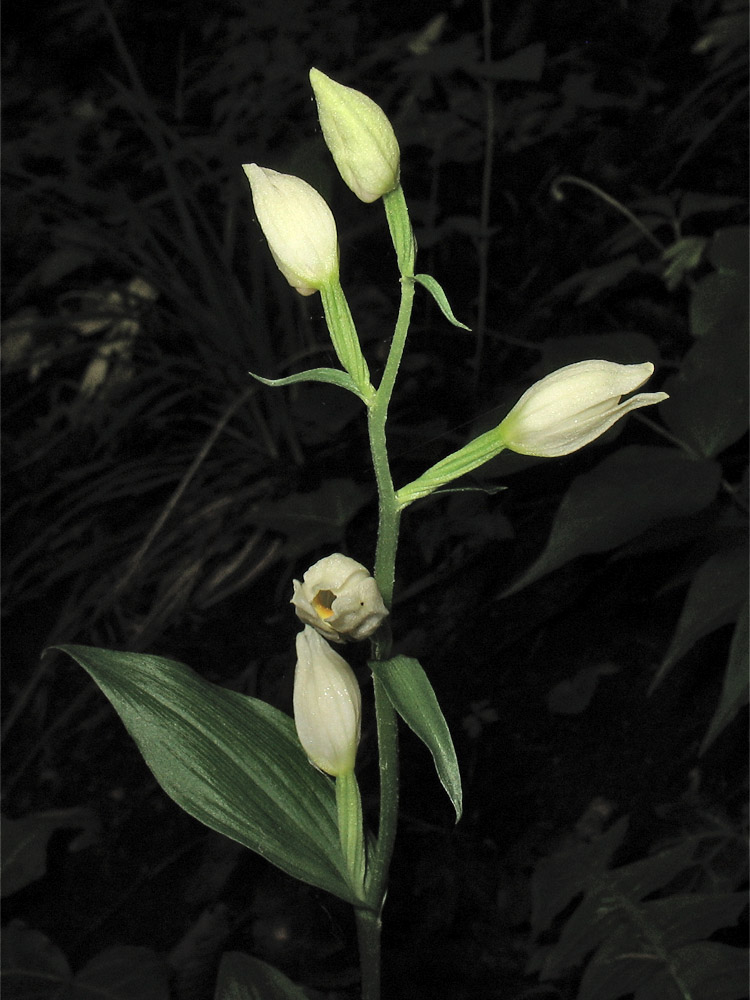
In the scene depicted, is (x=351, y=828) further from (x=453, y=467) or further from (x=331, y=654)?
(x=453, y=467)

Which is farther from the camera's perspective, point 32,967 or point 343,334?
point 32,967

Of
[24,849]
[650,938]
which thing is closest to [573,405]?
[650,938]

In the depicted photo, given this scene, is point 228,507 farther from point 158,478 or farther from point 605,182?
point 605,182

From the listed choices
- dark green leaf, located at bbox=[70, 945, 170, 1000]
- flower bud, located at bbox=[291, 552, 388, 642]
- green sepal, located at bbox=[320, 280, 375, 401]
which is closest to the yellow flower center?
flower bud, located at bbox=[291, 552, 388, 642]

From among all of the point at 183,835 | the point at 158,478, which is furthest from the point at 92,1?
the point at 183,835

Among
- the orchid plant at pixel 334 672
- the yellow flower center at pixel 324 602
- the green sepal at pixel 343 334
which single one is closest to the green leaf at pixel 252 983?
the orchid plant at pixel 334 672

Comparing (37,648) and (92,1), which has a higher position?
(92,1)

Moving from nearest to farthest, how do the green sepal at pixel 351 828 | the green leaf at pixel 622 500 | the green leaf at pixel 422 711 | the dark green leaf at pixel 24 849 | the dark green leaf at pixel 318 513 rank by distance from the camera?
1. the green leaf at pixel 422 711
2. the green sepal at pixel 351 828
3. the green leaf at pixel 622 500
4. the dark green leaf at pixel 24 849
5. the dark green leaf at pixel 318 513

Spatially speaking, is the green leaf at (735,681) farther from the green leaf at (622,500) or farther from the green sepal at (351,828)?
the green sepal at (351,828)
